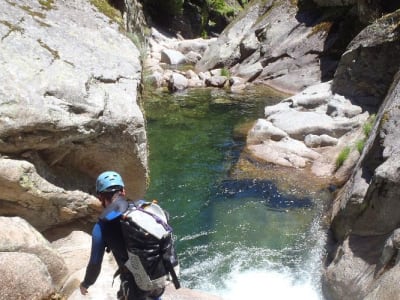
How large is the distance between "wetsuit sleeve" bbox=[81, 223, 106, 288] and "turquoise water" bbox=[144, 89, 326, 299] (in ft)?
14.2

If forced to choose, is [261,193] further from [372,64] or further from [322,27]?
[322,27]

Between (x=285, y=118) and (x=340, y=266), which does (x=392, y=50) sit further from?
(x=340, y=266)

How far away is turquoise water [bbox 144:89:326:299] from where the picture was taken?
9375 mm

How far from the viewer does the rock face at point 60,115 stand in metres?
6.32

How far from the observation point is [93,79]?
720cm

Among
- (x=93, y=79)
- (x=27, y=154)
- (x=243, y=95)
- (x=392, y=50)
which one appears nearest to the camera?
(x=27, y=154)

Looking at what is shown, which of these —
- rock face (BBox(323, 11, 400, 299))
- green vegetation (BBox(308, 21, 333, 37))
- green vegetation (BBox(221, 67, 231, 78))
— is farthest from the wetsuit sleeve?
green vegetation (BBox(308, 21, 333, 37))

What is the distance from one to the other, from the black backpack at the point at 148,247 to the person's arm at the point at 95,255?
0.37 metres

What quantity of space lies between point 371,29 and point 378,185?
11.7 metres

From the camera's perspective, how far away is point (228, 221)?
11.7 meters

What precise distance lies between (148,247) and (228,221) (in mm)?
7319

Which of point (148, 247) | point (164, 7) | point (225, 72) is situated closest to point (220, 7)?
point (164, 7)

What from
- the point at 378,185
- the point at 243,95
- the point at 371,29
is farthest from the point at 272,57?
the point at 378,185

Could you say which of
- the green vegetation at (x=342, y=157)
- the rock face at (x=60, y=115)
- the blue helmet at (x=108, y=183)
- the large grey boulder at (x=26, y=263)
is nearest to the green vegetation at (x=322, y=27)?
the green vegetation at (x=342, y=157)
